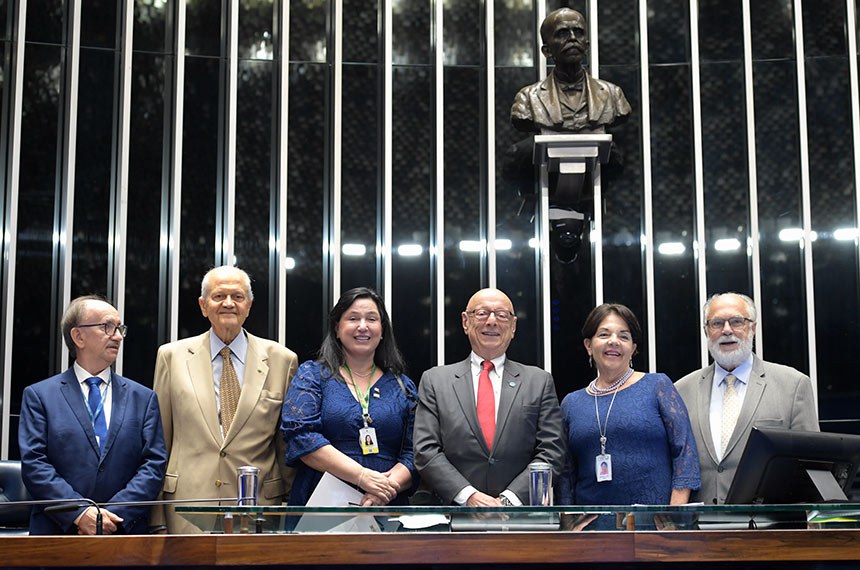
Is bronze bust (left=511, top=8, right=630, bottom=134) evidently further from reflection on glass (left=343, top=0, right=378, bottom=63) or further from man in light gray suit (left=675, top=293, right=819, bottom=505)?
man in light gray suit (left=675, top=293, right=819, bottom=505)

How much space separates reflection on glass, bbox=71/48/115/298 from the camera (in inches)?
234

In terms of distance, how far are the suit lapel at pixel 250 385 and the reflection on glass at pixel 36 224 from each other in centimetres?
213

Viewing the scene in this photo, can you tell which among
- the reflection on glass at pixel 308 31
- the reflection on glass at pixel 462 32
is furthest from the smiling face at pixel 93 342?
the reflection on glass at pixel 462 32

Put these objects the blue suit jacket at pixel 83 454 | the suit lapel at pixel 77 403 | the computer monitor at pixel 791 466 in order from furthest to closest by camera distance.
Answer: the suit lapel at pixel 77 403, the blue suit jacket at pixel 83 454, the computer monitor at pixel 791 466

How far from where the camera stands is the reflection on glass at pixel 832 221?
5.95m

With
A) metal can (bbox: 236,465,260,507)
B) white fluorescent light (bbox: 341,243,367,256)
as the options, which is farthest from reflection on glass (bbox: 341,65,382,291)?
metal can (bbox: 236,465,260,507)

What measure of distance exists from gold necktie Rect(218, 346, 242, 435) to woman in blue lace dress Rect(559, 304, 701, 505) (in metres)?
1.21

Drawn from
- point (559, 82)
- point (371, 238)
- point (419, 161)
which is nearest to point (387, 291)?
point (371, 238)

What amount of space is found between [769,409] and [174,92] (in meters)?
3.79

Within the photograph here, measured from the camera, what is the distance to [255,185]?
6.15 meters

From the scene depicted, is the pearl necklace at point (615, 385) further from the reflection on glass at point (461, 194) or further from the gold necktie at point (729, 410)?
the reflection on glass at point (461, 194)

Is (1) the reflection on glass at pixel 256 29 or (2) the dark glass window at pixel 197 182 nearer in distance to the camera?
(2) the dark glass window at pixel 197 182

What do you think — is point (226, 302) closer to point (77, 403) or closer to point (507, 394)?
point (77, 403)

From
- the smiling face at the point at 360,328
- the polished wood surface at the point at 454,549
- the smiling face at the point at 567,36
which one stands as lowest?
the polished wood surface at the point at 454,549
